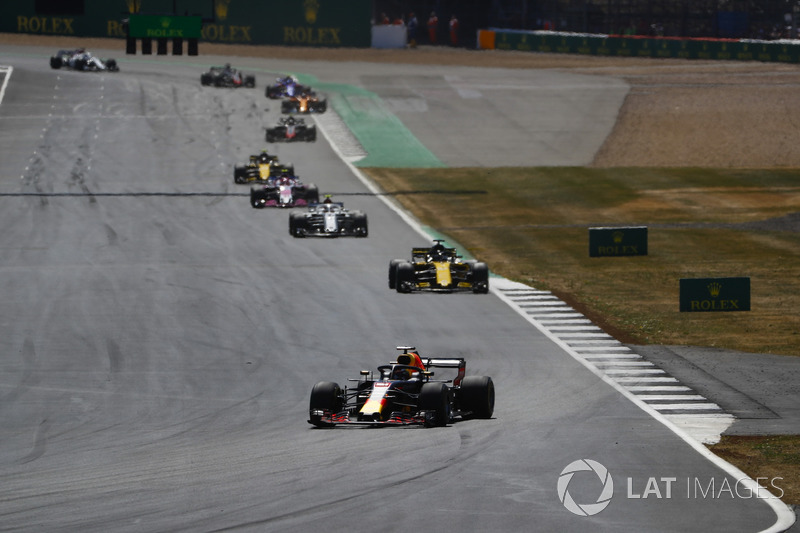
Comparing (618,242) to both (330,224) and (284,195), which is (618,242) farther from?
(284,195)

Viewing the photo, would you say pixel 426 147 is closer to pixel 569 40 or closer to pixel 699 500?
pixel 569 40

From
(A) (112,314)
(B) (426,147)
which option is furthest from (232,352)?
(B) (426,147)

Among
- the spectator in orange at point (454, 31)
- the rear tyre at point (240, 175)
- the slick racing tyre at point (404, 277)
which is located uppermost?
the spectator in orange at point (454, 31)

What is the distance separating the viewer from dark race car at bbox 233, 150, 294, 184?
6041 centimetres

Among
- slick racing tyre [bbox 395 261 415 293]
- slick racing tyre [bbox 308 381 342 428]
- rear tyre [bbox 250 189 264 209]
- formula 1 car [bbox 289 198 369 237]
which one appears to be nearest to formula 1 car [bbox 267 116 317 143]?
rear tyre [bbox 250 189 264 209]

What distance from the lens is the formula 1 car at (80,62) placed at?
95250mm

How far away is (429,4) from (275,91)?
3459cm

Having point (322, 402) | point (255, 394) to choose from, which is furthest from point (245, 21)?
point (322, 402)

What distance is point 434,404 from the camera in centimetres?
2320

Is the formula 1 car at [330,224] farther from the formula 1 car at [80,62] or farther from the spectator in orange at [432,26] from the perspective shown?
the spectator in orange at [432,26]

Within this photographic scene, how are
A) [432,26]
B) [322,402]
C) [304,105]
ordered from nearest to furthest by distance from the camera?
[322,402], [304,105], [432,26]

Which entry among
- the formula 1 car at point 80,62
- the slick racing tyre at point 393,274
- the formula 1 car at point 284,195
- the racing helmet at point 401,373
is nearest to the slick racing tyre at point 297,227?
the formula 1 car at point 284,195

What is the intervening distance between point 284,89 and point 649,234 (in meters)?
38.6

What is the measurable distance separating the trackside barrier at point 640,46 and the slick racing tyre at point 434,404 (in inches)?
3290
